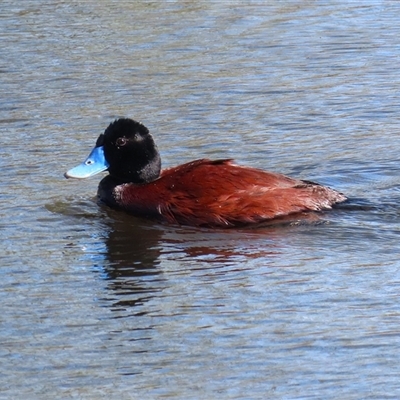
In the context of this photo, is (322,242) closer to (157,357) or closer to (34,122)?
(157,357)

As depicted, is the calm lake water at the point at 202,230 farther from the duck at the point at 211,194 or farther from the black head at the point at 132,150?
the black head at the point at 132,150

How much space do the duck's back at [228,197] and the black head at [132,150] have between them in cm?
34

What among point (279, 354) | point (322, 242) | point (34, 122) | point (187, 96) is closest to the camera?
point (279, 354)

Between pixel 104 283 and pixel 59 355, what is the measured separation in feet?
4.26

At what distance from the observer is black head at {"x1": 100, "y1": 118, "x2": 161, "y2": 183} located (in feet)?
30.6

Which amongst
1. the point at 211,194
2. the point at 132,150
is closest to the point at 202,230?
the point at 211,194

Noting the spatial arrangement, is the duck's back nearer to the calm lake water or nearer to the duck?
the duck

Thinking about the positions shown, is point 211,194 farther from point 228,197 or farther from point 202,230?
point 202,230

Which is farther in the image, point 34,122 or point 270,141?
point 34,122

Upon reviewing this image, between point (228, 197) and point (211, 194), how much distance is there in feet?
0.42

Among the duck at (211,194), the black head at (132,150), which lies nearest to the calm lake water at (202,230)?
the duck at (211,194)

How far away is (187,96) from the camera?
12305mm

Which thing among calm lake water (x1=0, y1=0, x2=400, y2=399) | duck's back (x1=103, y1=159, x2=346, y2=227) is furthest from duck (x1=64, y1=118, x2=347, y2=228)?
calm lake water (x1=0, y1=0, x2=400, y2=399)

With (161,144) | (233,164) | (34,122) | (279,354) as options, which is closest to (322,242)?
(233,164)
